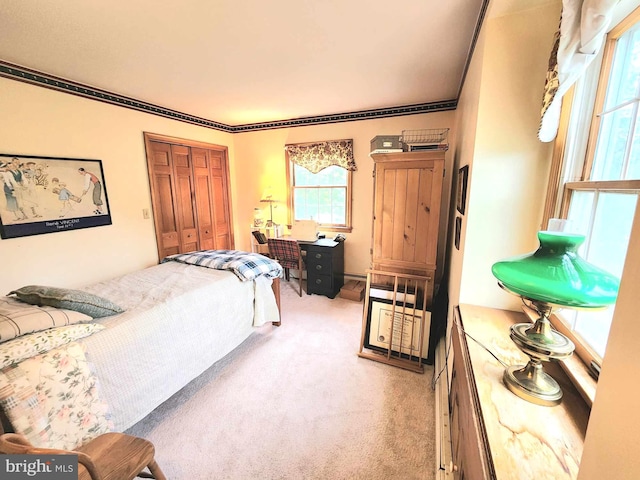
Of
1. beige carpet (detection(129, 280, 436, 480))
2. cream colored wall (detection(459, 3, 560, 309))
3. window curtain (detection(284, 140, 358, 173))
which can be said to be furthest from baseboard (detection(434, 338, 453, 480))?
window curtain (detection(284, 140, 358, 173))

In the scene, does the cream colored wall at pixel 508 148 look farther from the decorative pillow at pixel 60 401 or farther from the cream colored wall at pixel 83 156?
the cream colored wall at pixel 83 156

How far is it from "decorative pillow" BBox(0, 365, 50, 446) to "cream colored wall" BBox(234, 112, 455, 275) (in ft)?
10.9

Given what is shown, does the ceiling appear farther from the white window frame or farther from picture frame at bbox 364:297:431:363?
picture frame at bbox 364:297:431:363

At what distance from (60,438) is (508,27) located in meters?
2.73

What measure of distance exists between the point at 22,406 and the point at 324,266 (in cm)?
286

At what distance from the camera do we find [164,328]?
1732 mm

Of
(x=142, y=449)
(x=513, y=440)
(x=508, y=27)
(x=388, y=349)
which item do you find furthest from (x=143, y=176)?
(x=513, y=440)

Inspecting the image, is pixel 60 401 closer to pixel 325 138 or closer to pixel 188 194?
pixel 188 194

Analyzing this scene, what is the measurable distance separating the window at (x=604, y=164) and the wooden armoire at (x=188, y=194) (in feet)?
12.7

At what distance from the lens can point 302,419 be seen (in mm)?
1769

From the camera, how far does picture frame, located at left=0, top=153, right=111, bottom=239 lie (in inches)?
88.7

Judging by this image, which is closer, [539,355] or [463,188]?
[539,355]

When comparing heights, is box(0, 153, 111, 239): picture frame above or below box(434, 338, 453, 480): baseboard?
above

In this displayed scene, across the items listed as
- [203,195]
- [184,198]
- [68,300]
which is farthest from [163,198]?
[68,300]
